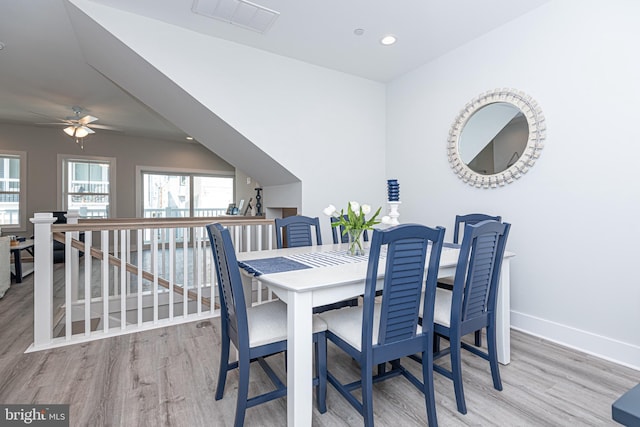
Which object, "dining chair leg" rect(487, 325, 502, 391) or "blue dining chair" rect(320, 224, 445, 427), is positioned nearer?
"blue dining chair" rect(320, 224, 445, 427)

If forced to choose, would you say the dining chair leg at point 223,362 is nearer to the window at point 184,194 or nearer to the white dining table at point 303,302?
the white dining table at point 303,302

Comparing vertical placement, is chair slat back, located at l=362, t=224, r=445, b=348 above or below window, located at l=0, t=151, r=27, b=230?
below

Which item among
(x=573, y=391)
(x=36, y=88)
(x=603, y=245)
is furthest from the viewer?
(x=36, y=88)

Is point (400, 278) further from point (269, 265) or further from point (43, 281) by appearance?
point (43, 281)

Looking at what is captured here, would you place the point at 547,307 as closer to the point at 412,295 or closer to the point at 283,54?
the point at 412,295

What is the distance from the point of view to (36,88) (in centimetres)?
434

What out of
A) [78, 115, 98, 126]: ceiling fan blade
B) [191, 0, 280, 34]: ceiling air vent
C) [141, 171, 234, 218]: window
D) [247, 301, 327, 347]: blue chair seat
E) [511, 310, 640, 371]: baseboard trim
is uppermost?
[191, 0, 280, 34]: ceiling air vent

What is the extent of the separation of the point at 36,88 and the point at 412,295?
5637 millimetres

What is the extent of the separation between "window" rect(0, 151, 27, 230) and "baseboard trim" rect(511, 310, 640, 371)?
829 cm

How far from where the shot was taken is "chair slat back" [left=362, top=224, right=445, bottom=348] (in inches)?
53.9

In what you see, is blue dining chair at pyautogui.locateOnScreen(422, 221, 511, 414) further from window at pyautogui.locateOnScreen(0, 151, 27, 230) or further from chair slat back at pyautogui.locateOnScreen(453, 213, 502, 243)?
window at pyautogui.locateOnScreen(0, 151, 27, 230)

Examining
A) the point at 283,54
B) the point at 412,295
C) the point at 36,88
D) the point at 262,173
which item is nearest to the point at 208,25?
the point at 283,54

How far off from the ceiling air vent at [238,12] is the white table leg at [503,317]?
270cm

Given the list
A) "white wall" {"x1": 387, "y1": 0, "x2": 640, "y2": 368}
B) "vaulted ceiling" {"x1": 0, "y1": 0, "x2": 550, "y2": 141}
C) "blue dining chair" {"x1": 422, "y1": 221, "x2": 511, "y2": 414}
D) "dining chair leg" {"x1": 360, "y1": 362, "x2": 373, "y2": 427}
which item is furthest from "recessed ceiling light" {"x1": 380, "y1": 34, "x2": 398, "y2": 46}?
"dining chair leg" {"x1": 360, "y1": 362, "x2": 373, "y2": 427}
